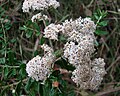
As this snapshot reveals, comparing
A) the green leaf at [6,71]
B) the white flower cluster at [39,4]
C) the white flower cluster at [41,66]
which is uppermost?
the white flower cluster at [39,4]

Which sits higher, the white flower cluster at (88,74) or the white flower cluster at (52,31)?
the white flower cluster at (52,31)

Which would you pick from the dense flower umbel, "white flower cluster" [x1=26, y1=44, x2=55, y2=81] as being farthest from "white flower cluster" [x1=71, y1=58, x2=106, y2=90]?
"white flower cluster" [x1=26, y1=44, x2=55, y2=81]

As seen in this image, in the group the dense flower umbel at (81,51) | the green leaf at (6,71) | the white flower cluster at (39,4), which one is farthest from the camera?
the green leaf at (6,71)

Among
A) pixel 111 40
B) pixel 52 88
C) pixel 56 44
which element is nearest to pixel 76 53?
pixel 52 88

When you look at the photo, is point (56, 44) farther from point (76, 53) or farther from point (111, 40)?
point (76, 53)

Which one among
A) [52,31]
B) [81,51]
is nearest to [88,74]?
[81,51]

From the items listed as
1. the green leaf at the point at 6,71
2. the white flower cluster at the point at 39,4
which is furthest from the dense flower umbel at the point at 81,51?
the green leaf at the point at 6,71

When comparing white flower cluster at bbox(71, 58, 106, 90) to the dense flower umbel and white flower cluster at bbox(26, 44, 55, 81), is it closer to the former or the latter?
the dense flower umbel

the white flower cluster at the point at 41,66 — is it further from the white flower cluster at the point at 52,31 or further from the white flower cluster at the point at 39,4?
the white flower cluster at the point at 39,4
